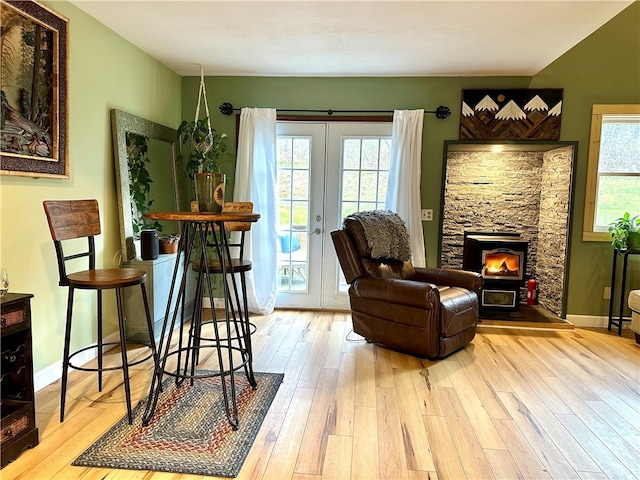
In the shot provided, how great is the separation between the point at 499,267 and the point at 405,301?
1824mm

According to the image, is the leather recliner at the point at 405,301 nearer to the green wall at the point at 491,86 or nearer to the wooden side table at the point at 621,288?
the green wall at the point at 491,86

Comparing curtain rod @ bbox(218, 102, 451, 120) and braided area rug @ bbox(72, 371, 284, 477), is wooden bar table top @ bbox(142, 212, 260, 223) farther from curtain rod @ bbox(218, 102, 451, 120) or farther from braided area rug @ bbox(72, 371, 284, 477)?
→ curtain rod @ bbox(218, 102, 451, 120)

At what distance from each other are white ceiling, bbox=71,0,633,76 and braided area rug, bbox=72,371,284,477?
2407 mm

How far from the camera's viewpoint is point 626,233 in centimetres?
398

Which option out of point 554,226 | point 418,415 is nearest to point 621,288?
point 554,226

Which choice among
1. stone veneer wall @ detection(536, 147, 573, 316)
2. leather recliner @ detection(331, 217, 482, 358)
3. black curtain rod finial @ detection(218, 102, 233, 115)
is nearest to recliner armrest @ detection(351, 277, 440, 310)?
leather recliner @ detection(331, 217, 482, 358)

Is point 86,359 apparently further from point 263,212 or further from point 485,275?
point 485,275

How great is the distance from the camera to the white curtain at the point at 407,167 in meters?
4.29

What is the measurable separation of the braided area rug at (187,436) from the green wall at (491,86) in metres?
2.59

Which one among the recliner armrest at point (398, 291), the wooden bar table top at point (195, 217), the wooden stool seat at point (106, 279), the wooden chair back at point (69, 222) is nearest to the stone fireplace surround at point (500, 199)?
the recliner armrest at point (398, 291)

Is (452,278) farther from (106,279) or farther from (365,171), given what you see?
(106,279)

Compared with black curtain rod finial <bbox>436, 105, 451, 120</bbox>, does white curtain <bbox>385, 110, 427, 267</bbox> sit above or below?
below

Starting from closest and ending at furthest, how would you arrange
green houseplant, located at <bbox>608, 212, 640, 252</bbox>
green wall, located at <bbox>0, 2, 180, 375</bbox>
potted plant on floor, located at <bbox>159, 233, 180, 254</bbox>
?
green wall, located at <bbox>0, 2, 180, 375</bbox> → potted plant on floor, located at <bbox>159, 233, 180, 254</bbox> → green houseplant, located at <bbox>608, 212, 640, 252</bbox>

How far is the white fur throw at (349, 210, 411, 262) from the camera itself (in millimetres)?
3589
